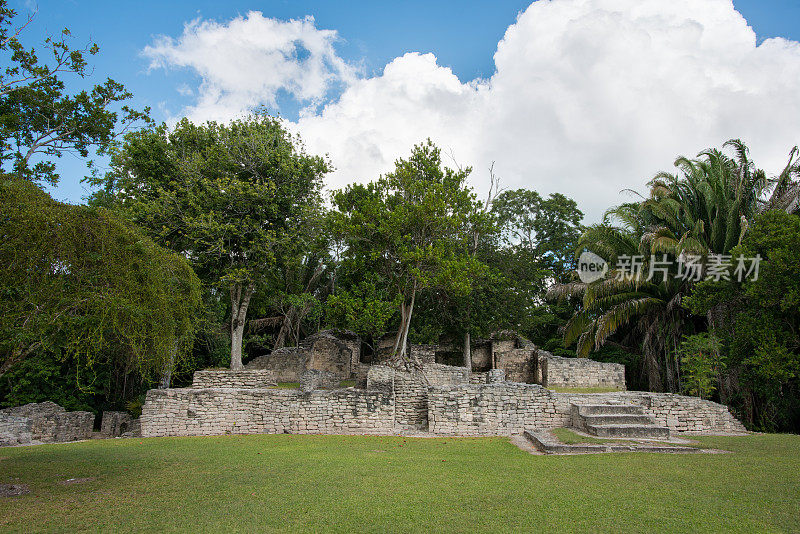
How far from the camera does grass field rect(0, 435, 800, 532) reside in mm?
4504

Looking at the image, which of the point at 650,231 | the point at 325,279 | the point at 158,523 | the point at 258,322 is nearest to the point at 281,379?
the point at 258,322

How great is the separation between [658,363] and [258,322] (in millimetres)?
20365

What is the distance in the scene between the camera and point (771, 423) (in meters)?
14.8

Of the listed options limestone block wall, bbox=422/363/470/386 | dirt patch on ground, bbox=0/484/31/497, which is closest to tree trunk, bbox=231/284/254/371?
limestone block wall, bbox=422/363/470/386

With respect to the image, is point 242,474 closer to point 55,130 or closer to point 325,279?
point 55,130

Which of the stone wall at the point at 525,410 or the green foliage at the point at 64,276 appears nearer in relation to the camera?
the green foliage at the point at 64,276

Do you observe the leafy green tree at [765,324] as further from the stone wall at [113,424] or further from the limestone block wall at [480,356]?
the stone wall at [113,424]

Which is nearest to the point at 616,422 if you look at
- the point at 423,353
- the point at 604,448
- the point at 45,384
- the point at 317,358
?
the point at 604,448

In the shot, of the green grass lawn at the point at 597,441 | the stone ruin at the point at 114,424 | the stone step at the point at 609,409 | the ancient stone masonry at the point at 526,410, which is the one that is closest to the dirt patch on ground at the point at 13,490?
the ancient stone masonry at the point at 526,410

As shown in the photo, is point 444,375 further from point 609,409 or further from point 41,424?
point 41,424

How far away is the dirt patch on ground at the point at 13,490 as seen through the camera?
18.9 ft

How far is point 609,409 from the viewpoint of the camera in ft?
37.4

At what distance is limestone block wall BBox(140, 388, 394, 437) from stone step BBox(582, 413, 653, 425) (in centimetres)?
527

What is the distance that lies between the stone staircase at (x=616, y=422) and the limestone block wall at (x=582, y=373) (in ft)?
22.3
